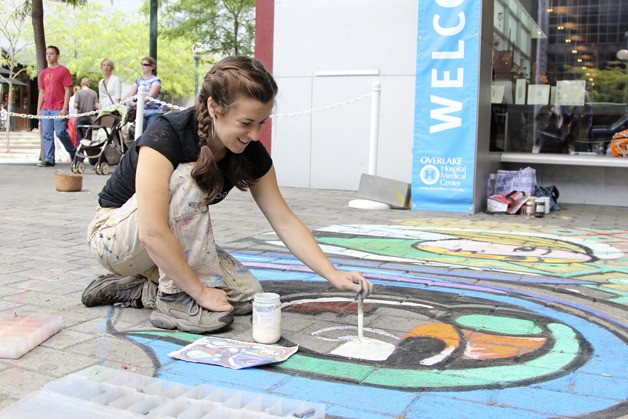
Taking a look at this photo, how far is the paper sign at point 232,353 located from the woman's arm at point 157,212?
1.02 feet

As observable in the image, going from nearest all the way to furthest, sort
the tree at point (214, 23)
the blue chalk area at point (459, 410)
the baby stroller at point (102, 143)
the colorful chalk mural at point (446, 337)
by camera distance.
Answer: the blue chalk area at point (459, 410) < the colorful chalk mural at point (446, 337) < the baby stroller at point (102, 143) < the tree at point (214, 23)

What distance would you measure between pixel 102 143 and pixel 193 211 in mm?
9688

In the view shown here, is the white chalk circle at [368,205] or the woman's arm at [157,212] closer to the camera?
the woman's arm at [157,212]

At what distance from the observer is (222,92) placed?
2803mm

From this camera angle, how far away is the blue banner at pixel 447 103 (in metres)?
7.93

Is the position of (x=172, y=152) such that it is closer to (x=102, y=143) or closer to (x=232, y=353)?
(x=232, y=353)

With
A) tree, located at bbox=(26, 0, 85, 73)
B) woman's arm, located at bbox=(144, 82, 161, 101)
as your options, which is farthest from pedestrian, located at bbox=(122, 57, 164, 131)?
tree, located at bbox=(26, 0, 85, 73)

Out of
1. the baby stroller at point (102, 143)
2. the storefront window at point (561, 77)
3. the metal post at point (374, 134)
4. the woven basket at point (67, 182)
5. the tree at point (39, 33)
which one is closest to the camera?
the metal post at point (374, 134)

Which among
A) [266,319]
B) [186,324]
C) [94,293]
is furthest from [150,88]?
[266,319]

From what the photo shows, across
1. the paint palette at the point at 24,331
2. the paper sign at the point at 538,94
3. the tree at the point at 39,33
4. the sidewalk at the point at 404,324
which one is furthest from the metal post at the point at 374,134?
the tree at the point at 39,33

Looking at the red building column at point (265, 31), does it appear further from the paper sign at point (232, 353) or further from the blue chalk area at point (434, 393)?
the blue chalk area at point (434, 393)

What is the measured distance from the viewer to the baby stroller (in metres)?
11.7

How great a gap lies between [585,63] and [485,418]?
9.52 metres

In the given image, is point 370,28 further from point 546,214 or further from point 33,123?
point 33,123
